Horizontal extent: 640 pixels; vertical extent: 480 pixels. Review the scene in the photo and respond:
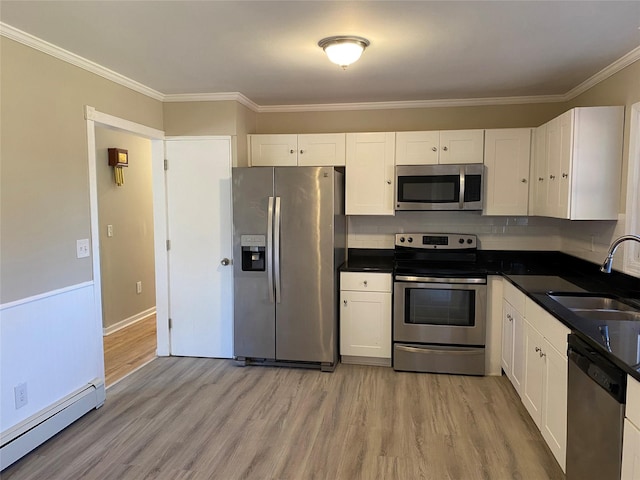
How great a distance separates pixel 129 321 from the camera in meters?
5.11

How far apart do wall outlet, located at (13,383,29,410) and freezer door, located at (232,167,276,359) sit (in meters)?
1.64

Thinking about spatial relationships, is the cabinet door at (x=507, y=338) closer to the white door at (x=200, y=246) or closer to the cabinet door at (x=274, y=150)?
the cabinet door at (x=274, y=150)

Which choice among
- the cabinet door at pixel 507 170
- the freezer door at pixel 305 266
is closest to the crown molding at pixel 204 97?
the freezer door at pixel 305 266

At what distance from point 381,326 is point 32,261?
259cm

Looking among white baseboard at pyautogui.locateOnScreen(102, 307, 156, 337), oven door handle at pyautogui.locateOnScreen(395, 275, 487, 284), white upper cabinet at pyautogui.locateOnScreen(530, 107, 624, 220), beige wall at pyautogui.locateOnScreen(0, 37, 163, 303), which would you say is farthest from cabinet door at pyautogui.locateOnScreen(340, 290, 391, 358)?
white baseboard at pyautogui.locateOnScreen(102, 307, 156, 337)

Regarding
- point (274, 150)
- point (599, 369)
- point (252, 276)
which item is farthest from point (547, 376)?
point (274, 150)

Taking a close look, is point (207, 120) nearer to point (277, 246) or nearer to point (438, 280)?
point (277, 246)

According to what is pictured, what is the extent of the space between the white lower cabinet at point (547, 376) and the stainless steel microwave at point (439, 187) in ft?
3.91

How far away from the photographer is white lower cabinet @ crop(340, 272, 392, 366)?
3787 millimetres

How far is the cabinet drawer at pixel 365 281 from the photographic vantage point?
3.77m

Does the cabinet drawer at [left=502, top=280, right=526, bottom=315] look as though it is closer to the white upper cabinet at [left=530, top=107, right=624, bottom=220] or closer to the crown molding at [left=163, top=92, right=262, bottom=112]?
the white upper cabinet at [left=530, top=107, right=624, bottom=220]

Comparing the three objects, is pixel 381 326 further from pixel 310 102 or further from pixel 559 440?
pixel 310 102

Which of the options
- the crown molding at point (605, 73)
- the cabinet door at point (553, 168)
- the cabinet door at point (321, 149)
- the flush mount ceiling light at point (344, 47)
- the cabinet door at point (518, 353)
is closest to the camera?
the flush mount ceiling light at point (344, 47)

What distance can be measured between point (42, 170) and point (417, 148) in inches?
112
